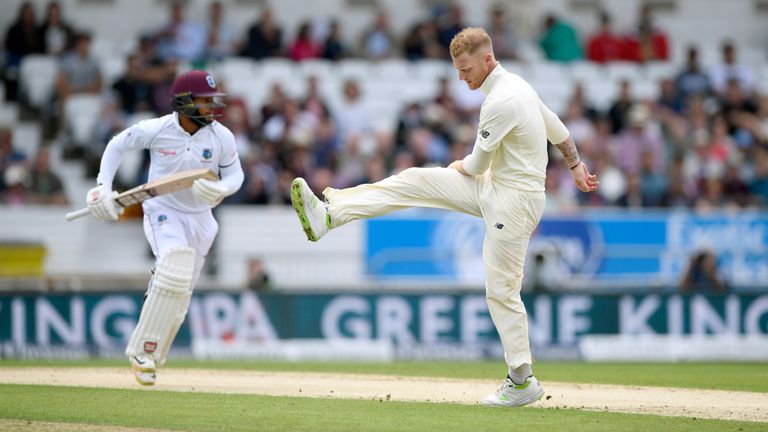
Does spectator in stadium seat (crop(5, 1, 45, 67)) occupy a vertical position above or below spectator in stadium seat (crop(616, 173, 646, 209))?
above

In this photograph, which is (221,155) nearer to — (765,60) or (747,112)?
(747,112)

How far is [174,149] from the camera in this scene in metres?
9.86

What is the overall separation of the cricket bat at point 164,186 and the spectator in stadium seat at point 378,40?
37.4 ft

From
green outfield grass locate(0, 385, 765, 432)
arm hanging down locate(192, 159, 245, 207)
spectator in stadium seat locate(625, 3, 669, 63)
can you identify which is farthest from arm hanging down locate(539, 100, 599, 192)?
spectator in stadium seat locate(625, 3, 669, 63)

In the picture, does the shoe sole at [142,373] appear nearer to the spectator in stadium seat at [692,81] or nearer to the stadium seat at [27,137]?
the stadium seat at [27,137]

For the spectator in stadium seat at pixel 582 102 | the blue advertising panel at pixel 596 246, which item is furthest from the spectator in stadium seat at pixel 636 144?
the blue advertising panel at pixel 596 246

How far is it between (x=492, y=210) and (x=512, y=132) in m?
0.52

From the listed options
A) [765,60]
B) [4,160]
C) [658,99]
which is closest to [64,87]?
[4,160]

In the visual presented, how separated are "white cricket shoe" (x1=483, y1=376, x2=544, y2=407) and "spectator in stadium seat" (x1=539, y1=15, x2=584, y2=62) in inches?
523

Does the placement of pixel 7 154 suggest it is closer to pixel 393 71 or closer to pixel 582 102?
pixel 393 71

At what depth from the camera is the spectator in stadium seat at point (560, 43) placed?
21.4m

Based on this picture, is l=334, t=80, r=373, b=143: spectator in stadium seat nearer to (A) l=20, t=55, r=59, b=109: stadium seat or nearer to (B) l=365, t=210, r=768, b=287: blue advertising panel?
(B) l=365, t=210, r=768, b=287: blue advertising panel

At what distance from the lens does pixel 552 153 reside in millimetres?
18484

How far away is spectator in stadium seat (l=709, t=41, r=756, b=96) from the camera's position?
68.7 feet
